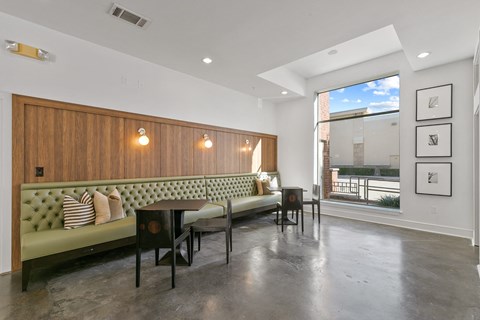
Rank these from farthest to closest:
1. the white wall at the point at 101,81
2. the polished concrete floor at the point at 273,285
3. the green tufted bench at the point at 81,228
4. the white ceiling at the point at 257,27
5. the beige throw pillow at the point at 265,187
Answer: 1. the beige throw pillow at the point at 265,187
2. the white wall at the point at 101,81
3. the white ceiling at the point at 257,27
4. the green tufted bench at the point at 81,228
5. the polished concrete floor at the point at 273,285

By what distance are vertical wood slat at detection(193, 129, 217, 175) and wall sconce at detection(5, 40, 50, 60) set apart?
267 centimetres

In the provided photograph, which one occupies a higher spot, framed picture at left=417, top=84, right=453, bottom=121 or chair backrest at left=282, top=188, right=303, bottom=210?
framed picture at left=417, top=84, right=453, bottom=121

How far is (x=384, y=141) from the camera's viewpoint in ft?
16.6

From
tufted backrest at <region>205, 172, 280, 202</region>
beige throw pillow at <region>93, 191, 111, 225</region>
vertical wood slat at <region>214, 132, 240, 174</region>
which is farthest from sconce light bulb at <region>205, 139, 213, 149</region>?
beige throw pillow at <region>93, 191, 111, 225</region>

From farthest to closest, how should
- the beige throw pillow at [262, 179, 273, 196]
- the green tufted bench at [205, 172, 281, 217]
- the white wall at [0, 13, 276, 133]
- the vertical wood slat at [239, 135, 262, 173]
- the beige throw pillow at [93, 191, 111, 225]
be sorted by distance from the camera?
the vertical wood slat at [239, 135, 262, 173], the beige throw pillow at [262, 179, 273, 196], the green tufted bench at [205, 172, 281, 217], the beige throw pillow at [93, 191, 111, 225], the white wall at [0, 13, 276, 133]

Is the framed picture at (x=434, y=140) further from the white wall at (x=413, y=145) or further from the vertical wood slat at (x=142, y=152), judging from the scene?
the vertical wood slat at (x=142, y=152)

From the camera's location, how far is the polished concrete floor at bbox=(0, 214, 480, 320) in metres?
2.02

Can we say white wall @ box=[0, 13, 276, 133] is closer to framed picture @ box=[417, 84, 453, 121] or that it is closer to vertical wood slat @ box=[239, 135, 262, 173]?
vertical wood slat @ box=[239, 135, 262, 173]

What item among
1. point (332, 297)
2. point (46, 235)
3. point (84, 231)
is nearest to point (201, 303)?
point (332, 297)

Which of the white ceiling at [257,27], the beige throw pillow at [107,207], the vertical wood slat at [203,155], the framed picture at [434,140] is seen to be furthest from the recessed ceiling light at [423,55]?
the beige throw pillow at [107,207]

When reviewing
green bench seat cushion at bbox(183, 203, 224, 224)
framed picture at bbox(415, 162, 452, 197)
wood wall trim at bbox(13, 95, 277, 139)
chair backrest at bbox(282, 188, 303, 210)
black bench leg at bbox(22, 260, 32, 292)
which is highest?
wood wall trim at bbox(13, 95, 277, 139)

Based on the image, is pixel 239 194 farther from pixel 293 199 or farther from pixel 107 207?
pixel 107 207

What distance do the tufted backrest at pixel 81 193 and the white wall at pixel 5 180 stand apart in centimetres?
17

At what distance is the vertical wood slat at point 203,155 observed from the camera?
492cm
